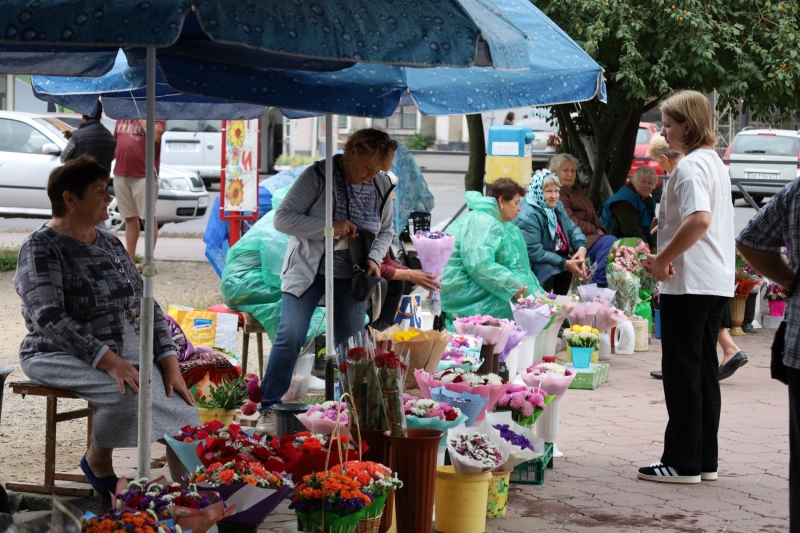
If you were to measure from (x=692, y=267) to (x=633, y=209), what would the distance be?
560cm

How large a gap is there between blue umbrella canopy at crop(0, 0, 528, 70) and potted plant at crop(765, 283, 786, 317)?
730cm

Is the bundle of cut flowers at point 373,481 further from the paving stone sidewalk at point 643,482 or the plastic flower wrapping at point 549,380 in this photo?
the plastic flower wrapping at point 549,380

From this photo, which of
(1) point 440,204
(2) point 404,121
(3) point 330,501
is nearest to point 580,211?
(3) point 330,501

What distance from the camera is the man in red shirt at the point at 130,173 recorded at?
1067 cm

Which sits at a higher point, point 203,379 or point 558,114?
point 558,114

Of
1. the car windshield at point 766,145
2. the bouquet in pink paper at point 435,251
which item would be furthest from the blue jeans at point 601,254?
the car windshield at point 766,145

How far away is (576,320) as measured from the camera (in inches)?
323

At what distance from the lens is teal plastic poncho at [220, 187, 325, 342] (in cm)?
666

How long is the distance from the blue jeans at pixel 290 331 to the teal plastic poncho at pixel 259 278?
110 centimetres

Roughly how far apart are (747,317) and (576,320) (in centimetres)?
263

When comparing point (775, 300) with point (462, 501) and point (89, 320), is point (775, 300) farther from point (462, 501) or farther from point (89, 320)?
point (89, 320)

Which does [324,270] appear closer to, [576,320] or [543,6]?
[576,320]

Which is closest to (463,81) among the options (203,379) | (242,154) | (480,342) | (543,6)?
(480,342)

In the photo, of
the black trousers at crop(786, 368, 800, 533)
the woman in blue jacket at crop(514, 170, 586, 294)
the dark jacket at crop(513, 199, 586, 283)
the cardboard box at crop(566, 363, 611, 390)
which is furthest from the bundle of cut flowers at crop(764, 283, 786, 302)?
the black trousers at crop(786, 368, 800, 533)
